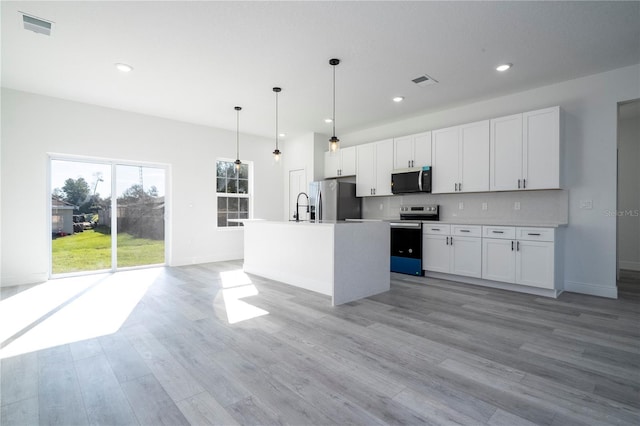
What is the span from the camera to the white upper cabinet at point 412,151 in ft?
17.2

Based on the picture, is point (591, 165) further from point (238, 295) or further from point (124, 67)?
point (124, 67)

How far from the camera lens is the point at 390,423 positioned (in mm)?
1580

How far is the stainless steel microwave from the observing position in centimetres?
515

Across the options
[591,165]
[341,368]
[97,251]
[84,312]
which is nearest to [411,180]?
[591,165]

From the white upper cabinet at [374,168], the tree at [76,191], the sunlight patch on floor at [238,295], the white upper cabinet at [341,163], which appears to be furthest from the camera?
the white upper cabinet at [341,163]

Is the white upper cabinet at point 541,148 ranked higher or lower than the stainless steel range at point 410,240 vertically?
higher

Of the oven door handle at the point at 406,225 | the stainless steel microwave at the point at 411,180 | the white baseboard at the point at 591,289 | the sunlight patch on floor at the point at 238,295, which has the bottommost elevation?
the sunlight patch on floor at the point at 238,295

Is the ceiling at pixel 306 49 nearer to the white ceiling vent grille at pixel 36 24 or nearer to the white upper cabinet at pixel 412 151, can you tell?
the white ceiling vent grille at pixel 36 24

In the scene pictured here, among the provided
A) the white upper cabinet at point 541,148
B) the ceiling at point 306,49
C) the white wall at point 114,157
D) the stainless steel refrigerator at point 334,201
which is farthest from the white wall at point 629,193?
the white wall at point 114,157

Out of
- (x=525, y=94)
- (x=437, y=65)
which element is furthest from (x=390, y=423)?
(x=525, y=94)

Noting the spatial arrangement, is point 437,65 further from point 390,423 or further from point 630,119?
point 630,119

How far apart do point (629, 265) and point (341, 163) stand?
5.64 meters

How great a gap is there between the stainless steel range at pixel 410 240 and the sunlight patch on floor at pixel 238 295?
2.50 m

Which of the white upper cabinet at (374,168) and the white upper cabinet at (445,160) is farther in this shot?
the white upper cabinet at (374,168)
